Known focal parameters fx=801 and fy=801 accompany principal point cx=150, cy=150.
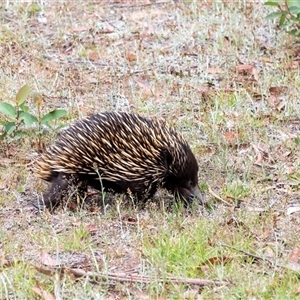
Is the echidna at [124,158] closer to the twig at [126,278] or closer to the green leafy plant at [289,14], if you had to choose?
the twig at [126,278]

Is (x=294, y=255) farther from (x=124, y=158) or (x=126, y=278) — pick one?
(x=124, y=158)

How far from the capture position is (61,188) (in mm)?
5516

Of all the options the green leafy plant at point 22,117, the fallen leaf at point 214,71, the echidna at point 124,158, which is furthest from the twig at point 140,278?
the fallen leaf at point 214,71

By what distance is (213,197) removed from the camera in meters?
5.66

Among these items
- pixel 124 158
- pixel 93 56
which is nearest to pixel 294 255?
pixel 124 158

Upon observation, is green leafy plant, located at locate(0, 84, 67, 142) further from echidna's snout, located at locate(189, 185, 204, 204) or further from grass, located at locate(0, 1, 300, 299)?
echidna's snout, located at locate(189, 185, 204, 204)

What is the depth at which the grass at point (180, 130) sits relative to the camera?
4262mm

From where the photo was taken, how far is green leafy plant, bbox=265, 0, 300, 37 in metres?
7.30

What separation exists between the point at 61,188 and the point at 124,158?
49cm

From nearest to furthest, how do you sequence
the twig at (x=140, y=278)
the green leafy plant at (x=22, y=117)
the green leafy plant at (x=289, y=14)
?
the twig at (x=140, y=278) < the green leafy plant at (x=22, y=117) < the green leafy plant at (x=289, y=14)

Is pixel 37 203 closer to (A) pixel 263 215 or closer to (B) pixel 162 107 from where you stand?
(A) pixel 263 215

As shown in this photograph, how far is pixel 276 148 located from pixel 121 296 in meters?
2.72

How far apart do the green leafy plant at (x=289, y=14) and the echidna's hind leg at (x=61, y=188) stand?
9.03ft

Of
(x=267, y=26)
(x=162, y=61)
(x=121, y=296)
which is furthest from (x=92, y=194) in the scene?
(x=267, y=26)
